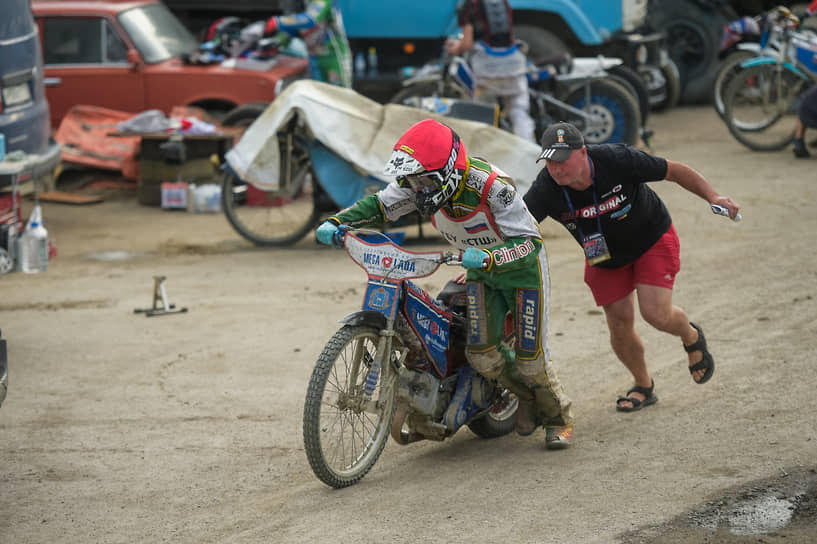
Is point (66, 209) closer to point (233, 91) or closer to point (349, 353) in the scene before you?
point (233, 91)

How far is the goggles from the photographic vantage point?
4.63 metres

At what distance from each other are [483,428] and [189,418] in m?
1.62

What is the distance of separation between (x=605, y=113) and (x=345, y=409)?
7969 millimetres

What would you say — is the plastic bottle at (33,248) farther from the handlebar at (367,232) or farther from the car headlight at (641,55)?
the car headlight at (641,55)

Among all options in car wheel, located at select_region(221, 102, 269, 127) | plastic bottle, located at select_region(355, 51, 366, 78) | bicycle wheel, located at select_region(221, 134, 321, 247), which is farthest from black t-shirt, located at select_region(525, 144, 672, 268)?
plastic bottle, located at select_region(355, 51, 366, 78)

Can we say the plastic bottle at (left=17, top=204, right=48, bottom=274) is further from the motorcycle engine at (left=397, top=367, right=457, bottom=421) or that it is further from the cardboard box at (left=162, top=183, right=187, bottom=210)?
the cardboard box at (left=162, top=183, right=187, bottom=210)

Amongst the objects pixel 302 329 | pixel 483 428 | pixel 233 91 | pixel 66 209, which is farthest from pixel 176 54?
pixel 483 428

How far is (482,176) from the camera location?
481cm

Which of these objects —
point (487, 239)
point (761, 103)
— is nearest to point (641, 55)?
point (761, 103)

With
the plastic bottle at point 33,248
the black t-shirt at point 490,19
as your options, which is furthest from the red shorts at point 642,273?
the black t-shirt at point 490,19

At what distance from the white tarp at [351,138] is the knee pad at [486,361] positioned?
445cm

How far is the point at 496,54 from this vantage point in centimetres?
1121

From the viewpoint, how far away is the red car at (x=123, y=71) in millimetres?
12742

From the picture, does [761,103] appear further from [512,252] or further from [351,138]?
[512,252]
